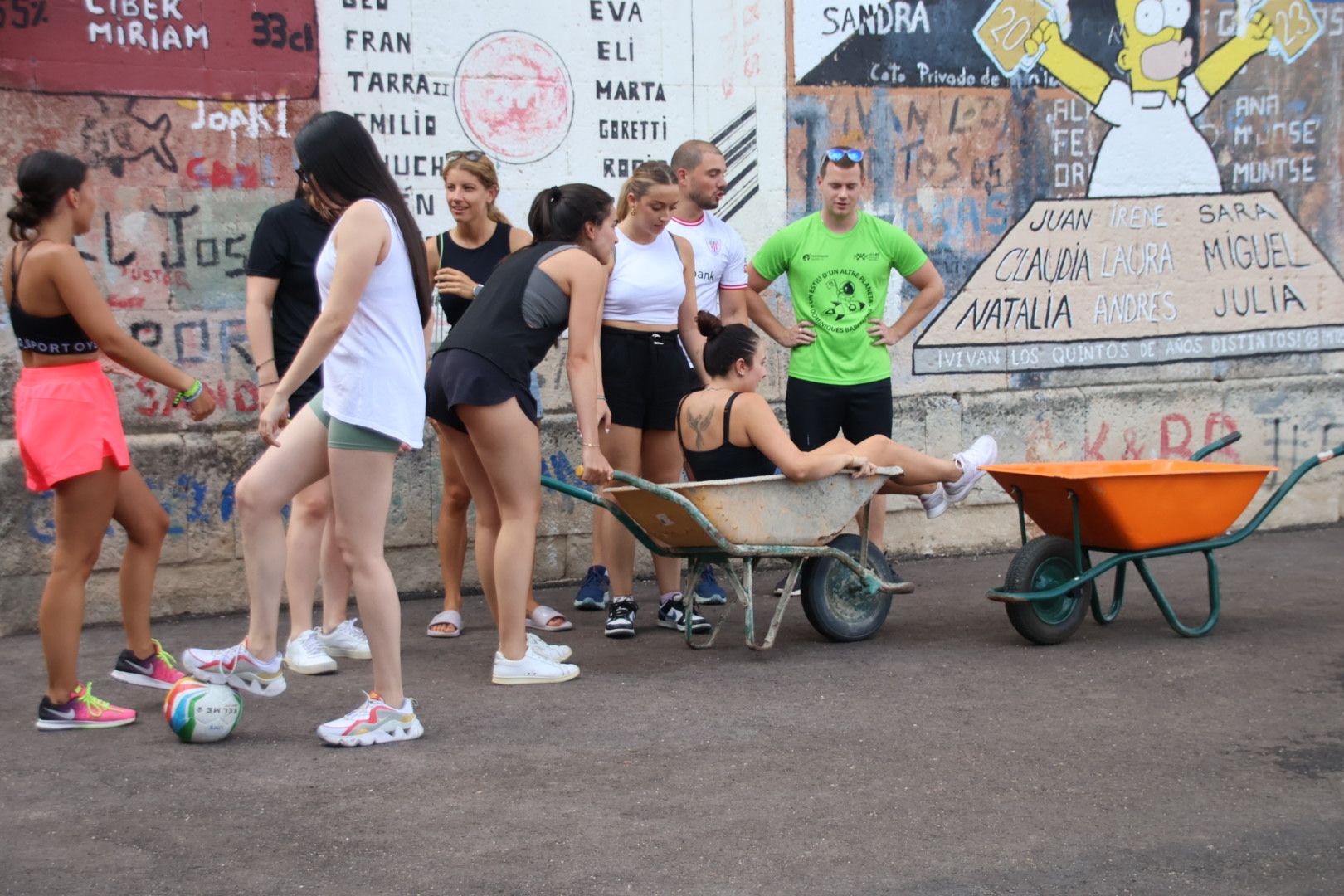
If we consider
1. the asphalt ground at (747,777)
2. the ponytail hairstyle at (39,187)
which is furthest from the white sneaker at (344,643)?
the ponytail hairstyle at (39,187)

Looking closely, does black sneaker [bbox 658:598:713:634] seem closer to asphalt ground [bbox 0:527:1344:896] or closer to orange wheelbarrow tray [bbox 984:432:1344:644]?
asphalt ground [bbox 0:527:1344:896]

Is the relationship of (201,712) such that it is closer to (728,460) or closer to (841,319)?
(728,460)

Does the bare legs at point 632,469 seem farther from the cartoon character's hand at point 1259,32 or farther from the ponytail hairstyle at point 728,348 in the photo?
the cartoon character's hand at point 1259,32

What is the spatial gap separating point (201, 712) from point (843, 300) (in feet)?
11.5

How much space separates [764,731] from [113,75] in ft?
14.1

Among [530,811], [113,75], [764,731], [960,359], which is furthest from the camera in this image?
[960,359]

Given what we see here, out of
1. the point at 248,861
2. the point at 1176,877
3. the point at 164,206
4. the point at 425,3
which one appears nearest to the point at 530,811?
the point at 248,861

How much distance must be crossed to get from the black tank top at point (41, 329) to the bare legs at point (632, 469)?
2257mm

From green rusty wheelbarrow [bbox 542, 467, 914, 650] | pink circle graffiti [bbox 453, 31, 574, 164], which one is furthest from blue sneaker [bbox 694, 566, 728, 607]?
pink circle graffiti [bbox 453, 31, 574, 164]

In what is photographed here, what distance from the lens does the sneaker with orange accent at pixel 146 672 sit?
5.50 meters

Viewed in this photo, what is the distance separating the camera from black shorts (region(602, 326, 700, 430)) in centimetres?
654

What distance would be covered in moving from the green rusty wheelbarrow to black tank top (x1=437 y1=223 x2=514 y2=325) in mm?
1081

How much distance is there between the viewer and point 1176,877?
3678 millimetres

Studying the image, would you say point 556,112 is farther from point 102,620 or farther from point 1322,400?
point 1322,400
